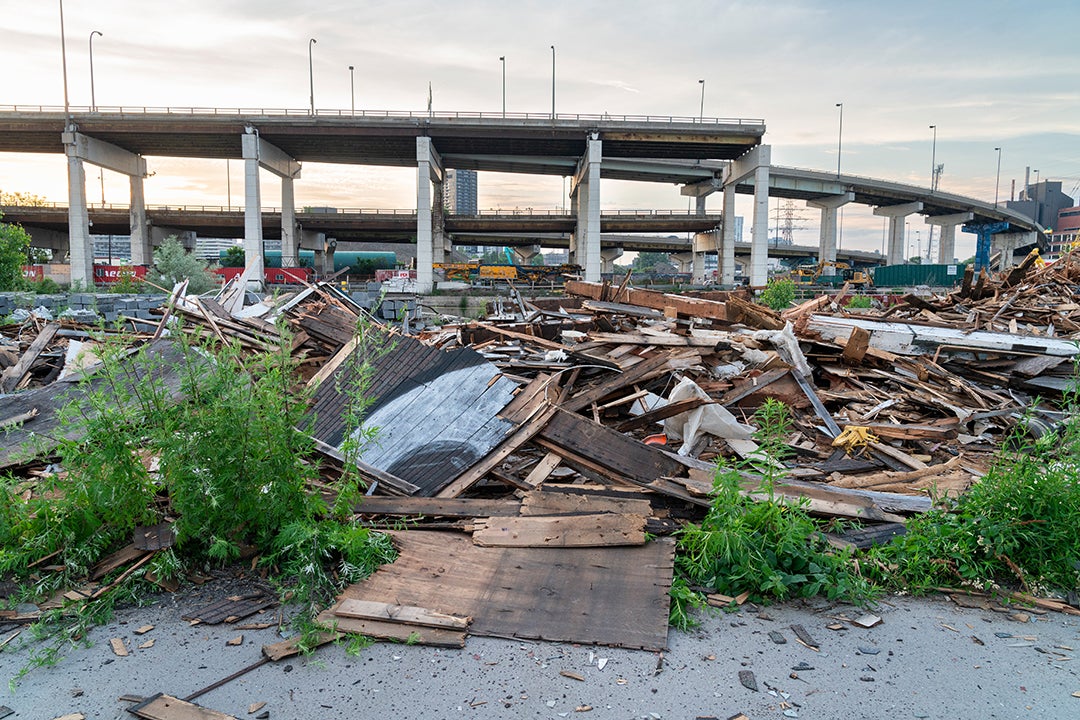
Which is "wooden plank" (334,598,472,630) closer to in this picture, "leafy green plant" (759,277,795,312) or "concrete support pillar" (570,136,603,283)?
"leafy green plant" (759,277,795,312)

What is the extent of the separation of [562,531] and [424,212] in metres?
45.6

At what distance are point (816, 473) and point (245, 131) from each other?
49088mm

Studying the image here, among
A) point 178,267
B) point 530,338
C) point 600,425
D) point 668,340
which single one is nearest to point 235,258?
point 178,267

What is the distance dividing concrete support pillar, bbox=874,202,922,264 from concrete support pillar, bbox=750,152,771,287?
28.2 meters

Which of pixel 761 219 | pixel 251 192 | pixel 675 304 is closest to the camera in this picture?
pixel 675 304

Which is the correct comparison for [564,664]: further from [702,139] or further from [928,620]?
[702,139]

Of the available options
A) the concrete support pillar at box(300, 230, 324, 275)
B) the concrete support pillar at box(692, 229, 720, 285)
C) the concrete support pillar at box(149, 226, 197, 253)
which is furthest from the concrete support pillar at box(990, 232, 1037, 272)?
the concrete support pillar at box(149, 226, 197, 253)

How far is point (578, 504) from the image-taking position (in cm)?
519

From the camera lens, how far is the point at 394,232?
244ft

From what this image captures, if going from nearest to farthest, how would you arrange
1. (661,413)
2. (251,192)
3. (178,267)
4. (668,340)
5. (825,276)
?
(661,413) → (668,340) → (178,267) → (251,192) → (825,276)

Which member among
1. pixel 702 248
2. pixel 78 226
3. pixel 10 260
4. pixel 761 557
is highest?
pixel 702 248

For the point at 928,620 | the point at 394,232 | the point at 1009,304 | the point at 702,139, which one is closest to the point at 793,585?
the point at 928,620

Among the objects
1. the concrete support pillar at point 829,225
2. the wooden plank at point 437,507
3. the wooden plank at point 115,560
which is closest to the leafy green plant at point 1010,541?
the wooden plank at point 437,507

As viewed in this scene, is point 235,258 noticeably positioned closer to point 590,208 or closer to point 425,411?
point 590,208
